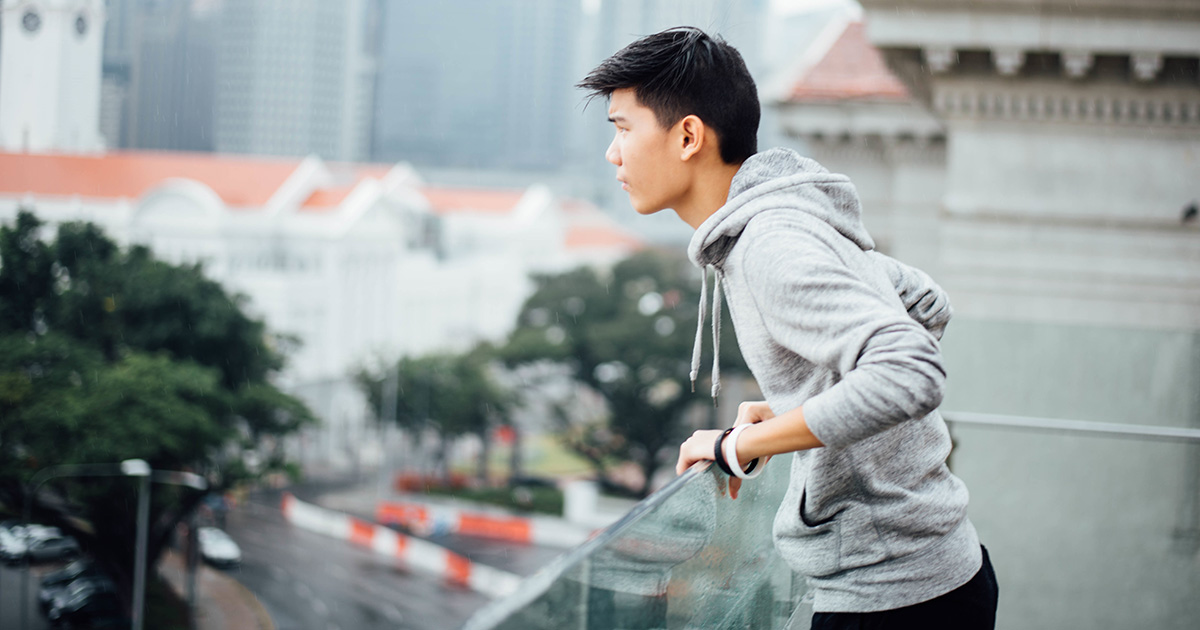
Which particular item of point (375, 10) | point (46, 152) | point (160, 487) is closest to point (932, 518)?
point (160, 487)

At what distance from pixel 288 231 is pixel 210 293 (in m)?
12.1

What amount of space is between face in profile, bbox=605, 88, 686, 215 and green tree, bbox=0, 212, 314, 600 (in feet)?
48.4

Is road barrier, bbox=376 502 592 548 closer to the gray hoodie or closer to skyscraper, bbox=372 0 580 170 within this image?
the gray hoodie

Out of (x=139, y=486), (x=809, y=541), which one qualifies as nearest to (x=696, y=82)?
(x=809, y=541)

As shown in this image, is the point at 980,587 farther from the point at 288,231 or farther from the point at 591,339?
the point at 288,231

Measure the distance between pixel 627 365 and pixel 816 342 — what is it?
24.9 meters

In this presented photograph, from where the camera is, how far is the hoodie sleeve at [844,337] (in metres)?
0.85

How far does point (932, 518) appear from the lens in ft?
3.24

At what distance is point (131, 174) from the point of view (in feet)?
97.3

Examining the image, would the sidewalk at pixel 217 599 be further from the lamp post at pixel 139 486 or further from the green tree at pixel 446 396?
the green tree at pixel 446 396

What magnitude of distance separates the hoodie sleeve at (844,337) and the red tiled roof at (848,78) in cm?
785

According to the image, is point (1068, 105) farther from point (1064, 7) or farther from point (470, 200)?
point (470, 200)

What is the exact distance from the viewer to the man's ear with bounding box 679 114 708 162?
1.04 m

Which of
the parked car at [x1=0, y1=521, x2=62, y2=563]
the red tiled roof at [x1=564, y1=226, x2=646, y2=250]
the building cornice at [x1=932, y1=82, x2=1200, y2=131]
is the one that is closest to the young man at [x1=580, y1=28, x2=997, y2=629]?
the building cornice at [x1=932, y1=82, x2=1200, y2=131]
